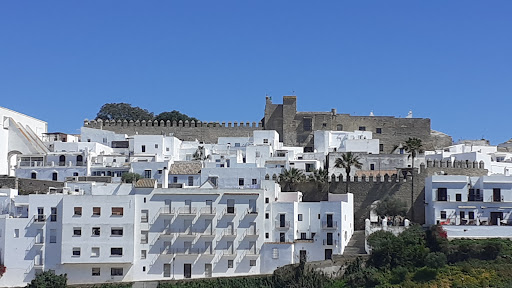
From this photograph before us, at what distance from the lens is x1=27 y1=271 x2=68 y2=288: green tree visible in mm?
46250

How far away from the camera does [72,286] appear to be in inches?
1889

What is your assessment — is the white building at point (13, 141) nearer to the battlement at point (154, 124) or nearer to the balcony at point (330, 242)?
the battlement at point (154, 124)

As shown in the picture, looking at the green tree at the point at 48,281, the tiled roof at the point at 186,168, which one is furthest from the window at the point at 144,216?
the tiled roof at the point at 186,168

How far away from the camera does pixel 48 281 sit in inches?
1828

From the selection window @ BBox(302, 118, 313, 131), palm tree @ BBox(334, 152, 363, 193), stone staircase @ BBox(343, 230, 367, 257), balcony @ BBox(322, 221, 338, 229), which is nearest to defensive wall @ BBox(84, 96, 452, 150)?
window @ BBox(302, 118, 313, 131)

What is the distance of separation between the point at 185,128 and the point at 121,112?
18627mm

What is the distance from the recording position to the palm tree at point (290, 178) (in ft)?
185

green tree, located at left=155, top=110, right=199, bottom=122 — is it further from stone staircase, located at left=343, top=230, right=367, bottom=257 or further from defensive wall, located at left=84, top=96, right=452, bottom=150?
stone staircase, located at left=343, top=230, right=367, bottom=257

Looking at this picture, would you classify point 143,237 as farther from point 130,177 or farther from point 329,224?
point 329,224

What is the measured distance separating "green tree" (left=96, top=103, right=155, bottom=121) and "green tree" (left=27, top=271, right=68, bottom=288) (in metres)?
41.4

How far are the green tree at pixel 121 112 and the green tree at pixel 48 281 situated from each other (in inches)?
1630

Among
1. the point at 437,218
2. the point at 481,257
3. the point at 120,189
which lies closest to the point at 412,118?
the point at 437,218

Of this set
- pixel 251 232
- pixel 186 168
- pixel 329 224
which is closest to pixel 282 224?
pixel 251 232

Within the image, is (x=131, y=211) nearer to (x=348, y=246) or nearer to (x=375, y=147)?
(x=348, y=246)
